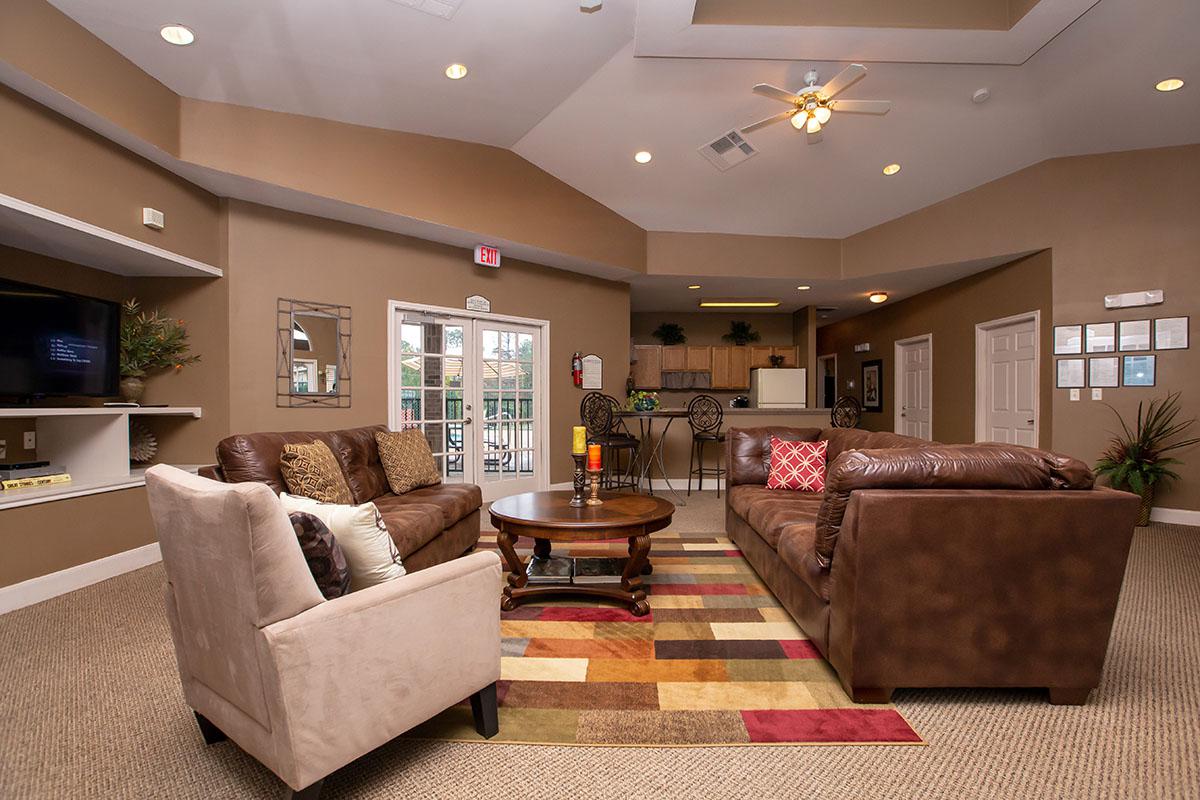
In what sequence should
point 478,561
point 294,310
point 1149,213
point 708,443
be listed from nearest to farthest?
point 478,561, point 294,310, point 1149,213, point 708,443

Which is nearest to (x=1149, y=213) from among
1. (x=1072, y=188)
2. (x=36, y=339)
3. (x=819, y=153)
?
(x=1072, y=188)

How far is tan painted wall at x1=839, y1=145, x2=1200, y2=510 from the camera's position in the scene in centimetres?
491

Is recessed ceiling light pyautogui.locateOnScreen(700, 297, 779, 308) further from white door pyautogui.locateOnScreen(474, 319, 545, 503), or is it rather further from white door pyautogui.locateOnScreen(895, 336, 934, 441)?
white door pyautogui.locateOnScreen(474, 319, 545, 503)

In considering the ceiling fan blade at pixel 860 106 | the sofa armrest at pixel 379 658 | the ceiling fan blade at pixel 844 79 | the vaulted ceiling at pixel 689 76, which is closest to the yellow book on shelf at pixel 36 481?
the vaulted ceiling at pixel 689 76

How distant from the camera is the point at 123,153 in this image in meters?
3.47

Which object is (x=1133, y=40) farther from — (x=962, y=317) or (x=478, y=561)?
(x=478, y=561)

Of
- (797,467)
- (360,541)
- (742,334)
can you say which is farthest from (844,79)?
(742,334)

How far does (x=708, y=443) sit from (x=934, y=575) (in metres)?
4.93

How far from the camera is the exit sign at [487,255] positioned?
5480 mm

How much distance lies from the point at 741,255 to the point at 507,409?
11.4 feet

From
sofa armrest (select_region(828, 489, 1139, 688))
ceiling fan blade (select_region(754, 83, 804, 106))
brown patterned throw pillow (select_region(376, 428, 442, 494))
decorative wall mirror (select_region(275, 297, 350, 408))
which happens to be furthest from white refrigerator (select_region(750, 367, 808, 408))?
sofa armrest (select_region(828, 489, 1139, 688))

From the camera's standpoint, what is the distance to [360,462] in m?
3.59

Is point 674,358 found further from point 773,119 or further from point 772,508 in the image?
point 772,508

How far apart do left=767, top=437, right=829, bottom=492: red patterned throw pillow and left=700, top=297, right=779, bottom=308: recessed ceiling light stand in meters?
4.89
